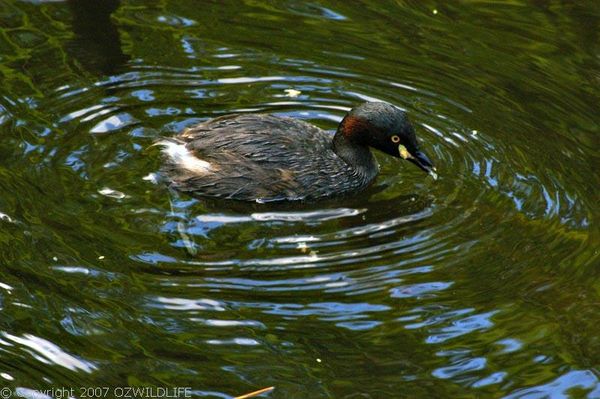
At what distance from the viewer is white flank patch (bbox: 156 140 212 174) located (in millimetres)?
7718

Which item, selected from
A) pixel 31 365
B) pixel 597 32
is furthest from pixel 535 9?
pixel 31 365

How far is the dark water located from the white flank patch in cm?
17

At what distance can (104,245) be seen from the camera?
681cm

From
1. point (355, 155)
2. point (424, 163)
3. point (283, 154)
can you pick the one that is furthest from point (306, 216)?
point (424, 163)

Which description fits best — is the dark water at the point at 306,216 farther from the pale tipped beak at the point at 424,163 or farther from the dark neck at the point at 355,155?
the dark neck at the point at 355,155

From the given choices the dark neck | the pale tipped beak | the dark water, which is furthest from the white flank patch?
the pale tipped beak

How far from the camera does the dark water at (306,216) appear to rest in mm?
5910

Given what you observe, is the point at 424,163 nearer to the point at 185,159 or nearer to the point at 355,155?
the point at 355,155

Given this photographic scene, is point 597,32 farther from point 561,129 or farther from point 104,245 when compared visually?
point 104,245

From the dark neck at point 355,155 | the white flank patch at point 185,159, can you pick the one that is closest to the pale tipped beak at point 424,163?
the dark neck at point 355,155

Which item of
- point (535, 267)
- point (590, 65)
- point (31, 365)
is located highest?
point (590, 65)

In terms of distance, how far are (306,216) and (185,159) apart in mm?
942

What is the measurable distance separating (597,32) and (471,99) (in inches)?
65.7

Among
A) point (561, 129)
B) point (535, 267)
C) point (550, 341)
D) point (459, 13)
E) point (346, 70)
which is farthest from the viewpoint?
point (459, 13)
